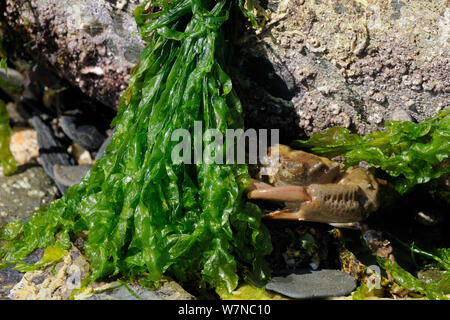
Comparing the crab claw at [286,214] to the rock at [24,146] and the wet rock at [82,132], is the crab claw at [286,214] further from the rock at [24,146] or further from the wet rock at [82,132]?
the rock at [24,146]

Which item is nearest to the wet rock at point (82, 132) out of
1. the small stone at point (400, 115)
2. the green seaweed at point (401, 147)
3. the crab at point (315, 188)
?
the crab at point (315, 188)

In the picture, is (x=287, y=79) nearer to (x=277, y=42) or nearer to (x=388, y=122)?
(x=277, y=42)

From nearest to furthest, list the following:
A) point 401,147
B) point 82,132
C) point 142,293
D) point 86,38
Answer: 1. point 142,293
2. point 401,147
3. point 86,38
4. point 82,132

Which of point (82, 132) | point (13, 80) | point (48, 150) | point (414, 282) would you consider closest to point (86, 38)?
point (82, 132)

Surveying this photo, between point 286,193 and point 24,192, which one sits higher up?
point 286,193

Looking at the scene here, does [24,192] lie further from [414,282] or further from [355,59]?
[414,282]

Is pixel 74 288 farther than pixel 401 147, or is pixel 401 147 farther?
pixel 401 147
